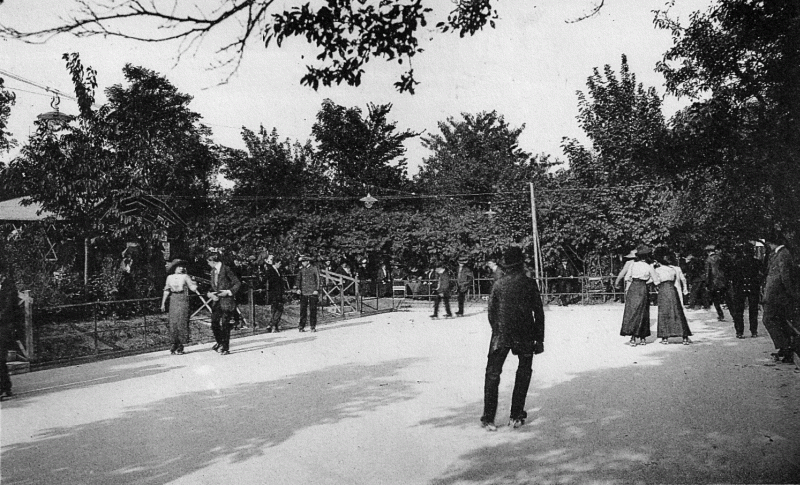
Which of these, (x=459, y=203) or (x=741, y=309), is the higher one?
(x=459, y=203)

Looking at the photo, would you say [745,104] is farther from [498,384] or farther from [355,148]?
[355,148]

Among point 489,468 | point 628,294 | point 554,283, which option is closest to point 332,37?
point 489,468

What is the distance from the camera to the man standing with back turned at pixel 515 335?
5715 millimetres

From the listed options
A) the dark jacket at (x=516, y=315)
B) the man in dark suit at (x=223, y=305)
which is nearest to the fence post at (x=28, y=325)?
the man in dark suit at (x=223, y=305)

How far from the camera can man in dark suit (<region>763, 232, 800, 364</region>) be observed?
319 inches

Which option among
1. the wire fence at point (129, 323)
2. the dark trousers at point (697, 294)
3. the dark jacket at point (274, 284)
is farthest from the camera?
the dark trousers at point (697, 294)

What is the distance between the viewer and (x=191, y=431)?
5.77 metres

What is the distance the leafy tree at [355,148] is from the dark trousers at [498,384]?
21.7 meters

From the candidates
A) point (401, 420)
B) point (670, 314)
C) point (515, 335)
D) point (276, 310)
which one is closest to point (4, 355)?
point (401, 420)

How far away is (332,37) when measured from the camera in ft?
15.0

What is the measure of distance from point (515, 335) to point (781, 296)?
471cm

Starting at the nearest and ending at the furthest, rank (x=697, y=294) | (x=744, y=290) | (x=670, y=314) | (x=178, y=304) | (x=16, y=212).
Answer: (x=178, y=304), (x=670, y=314), (x=744, y=290), (x=697, y=294), (x=16, y=212)

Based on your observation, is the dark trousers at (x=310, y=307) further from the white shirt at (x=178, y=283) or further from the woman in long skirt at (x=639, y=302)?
the woman in long skirt at (x=639, y=302)

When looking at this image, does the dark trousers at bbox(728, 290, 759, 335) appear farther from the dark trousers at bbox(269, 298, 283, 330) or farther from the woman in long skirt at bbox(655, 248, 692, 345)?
the dark trousers at bbox(269, 298, 283, 330)
